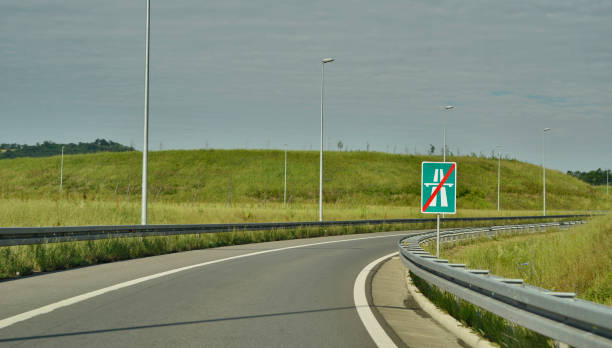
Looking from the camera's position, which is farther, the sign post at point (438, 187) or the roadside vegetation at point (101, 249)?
the sign post at point (438, 187)

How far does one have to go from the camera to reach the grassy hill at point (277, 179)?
99.2 m

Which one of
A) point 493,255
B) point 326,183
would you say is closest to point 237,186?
point 326,183

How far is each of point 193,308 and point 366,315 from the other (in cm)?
243

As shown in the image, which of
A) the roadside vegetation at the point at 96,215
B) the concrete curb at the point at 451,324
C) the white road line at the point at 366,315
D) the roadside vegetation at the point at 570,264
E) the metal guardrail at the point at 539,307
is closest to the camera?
the metal guardrail at the point at 539,307

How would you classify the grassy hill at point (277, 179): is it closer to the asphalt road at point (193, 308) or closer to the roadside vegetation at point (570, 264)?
the roadside vegetation at point (570, 264)

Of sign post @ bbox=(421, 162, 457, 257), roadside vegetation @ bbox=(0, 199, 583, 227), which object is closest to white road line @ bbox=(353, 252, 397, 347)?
sign post @ bbox=(421, 162, 457, 257)

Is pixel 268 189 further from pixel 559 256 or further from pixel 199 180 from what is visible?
pixel 559 256

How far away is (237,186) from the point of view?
104 meters

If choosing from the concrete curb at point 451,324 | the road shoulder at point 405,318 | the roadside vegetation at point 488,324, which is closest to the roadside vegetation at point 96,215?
the road shoulder at point 405,318

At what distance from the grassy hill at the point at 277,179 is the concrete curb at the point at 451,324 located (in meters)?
80.2

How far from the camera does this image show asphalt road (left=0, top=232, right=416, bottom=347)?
256 inches

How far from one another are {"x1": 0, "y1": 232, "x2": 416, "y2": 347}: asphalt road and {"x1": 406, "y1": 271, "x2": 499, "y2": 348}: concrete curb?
1106 millimetres

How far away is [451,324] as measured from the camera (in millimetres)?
7551

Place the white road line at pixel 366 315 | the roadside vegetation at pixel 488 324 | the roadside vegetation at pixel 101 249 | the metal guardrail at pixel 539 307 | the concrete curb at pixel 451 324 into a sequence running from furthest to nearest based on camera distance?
1. the roadside vegetation at pixel 101 249
2. the white road line at pixel 366 315
3. the concrete curb at pixel 451 324
4. the roadside vegetation at pixel 488 324
5. the metal guardrail at pixel 539 307
